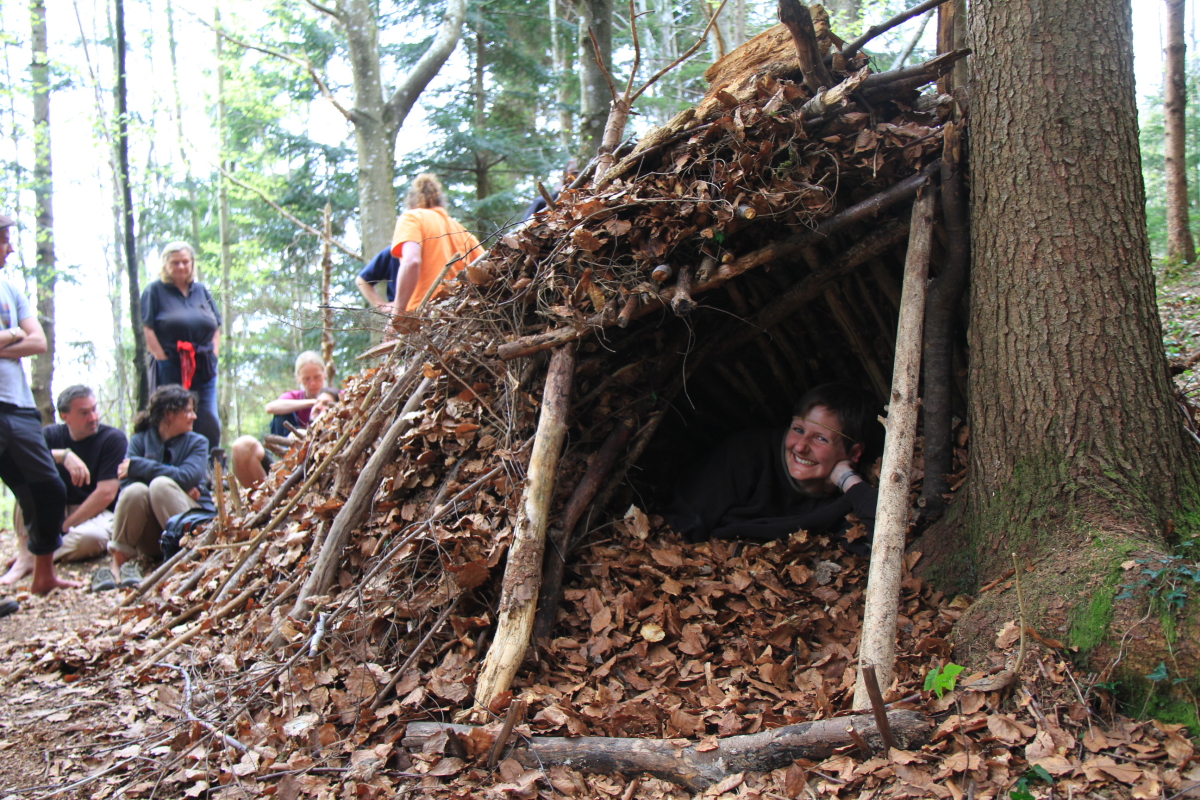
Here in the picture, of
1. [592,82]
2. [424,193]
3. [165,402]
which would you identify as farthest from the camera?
[592,82]

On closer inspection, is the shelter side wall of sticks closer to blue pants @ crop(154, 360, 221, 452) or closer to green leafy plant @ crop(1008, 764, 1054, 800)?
green leafy plant @ crop(1008, 764, 1054, 800)

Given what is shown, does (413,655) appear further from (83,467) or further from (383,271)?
(83,467)

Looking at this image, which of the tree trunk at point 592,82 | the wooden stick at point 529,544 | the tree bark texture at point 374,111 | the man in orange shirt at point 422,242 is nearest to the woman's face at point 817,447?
the wooden stick at point 529,544

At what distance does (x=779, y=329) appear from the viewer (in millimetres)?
4379

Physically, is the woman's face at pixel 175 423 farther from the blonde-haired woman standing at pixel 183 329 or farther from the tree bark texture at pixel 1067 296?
the tree bark texture at pixel 1067 296

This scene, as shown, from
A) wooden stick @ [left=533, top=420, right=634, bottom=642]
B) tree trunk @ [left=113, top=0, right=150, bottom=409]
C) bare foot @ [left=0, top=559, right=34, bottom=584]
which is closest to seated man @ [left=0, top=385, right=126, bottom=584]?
bare foot @ [left=0, top=559, right=34, bottom=584]

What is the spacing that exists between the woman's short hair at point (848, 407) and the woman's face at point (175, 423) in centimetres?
487

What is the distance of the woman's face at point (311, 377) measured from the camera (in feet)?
23.2

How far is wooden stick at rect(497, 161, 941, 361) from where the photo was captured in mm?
3348

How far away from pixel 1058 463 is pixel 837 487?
1.27 m

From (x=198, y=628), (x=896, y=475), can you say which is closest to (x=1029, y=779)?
(x=896, y=475)

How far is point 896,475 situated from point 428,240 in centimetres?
369

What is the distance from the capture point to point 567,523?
3.52 metres

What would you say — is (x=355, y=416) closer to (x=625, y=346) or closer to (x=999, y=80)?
(x=625, y=346)
